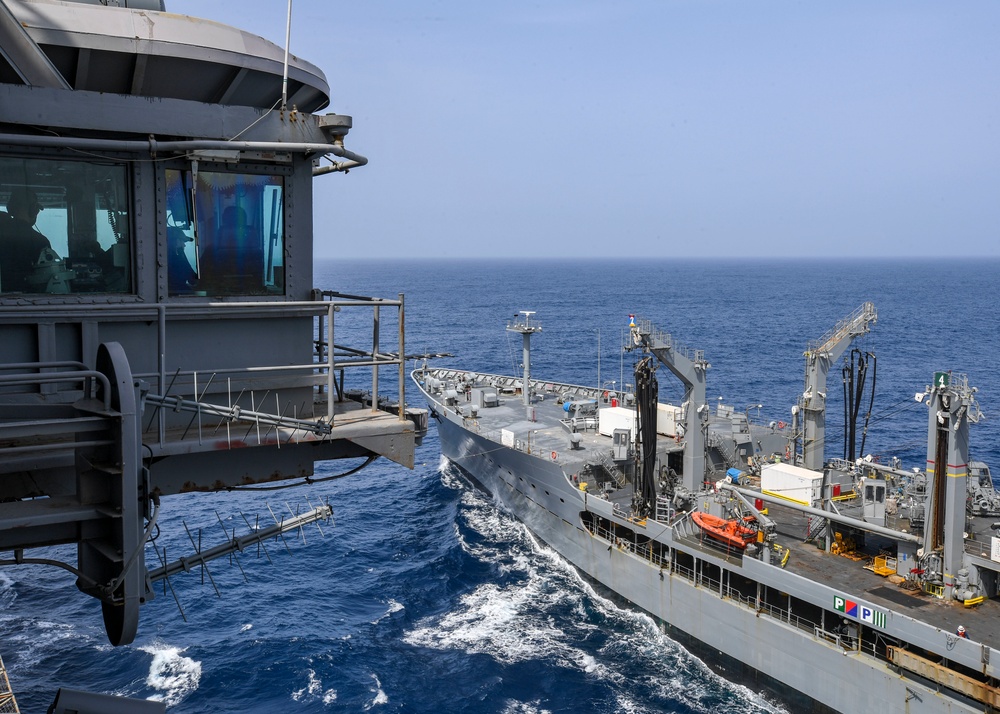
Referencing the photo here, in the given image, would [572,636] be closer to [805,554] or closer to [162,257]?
[805,554]

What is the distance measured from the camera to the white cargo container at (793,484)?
3312 cm

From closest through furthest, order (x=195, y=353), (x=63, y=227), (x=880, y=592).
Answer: (x=63, y=227), (x=195, y=353), (x=880, y=592)

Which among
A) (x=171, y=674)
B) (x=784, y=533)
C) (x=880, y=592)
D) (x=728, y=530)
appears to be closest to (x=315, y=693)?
(x=171, y=674)

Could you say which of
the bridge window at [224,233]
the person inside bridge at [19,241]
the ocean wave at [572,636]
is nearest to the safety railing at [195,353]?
the bridge window at [224,233]

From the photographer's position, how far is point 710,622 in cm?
3081

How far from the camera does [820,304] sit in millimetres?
151250

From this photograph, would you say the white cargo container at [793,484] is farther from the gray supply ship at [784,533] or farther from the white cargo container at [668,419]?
the white cargo container at [668,419]

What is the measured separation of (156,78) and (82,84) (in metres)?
0.86

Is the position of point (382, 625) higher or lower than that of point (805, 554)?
lower

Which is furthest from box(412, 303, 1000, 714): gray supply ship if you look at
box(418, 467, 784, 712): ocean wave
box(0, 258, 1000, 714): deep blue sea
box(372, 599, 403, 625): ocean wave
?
box(372, 599, 403, 625): ocean wave

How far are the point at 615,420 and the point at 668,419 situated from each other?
2677mm

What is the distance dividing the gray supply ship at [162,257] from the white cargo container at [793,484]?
82.1 ft

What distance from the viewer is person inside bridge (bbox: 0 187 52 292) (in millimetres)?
10406

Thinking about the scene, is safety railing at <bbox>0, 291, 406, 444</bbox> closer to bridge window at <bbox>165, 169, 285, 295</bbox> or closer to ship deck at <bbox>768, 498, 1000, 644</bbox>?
bridge window at <bbox>165, 169, 285, 295</bbox>
